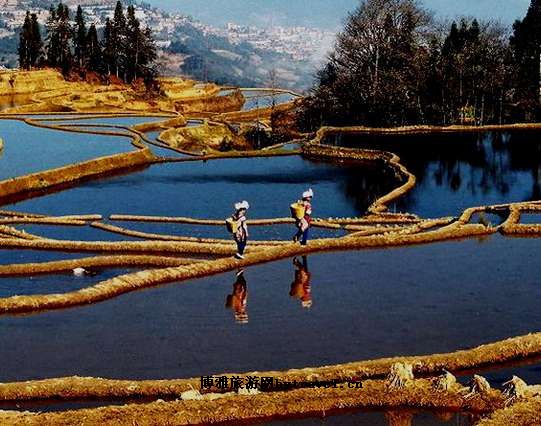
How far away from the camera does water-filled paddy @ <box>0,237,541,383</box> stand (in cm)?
1955

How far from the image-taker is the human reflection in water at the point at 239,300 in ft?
74.5

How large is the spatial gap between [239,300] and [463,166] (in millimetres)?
41589

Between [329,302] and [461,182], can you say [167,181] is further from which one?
[329,302]

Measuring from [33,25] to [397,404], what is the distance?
460 ft

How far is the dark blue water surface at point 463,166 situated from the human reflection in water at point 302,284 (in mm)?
19231

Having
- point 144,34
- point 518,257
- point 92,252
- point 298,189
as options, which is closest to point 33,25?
point 144,34

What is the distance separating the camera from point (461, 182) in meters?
56.0

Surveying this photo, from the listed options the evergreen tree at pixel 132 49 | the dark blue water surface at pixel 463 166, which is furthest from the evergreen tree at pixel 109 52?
the dark blue water surface at pixel 463 166

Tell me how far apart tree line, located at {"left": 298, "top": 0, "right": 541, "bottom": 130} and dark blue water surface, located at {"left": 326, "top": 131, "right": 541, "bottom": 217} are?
7.24 meters

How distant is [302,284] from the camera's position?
2600 centimetres

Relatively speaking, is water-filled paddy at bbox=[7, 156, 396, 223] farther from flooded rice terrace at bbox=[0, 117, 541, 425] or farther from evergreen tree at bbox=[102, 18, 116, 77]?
evergreen tree at bbox=[102, 18, 116, 77]

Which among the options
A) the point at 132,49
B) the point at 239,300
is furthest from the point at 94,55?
the point at 239,300

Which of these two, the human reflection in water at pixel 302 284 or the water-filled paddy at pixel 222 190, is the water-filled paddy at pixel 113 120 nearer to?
the water-filled paddy at pixel 222 190

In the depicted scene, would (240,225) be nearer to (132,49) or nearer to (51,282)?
(51,282)
